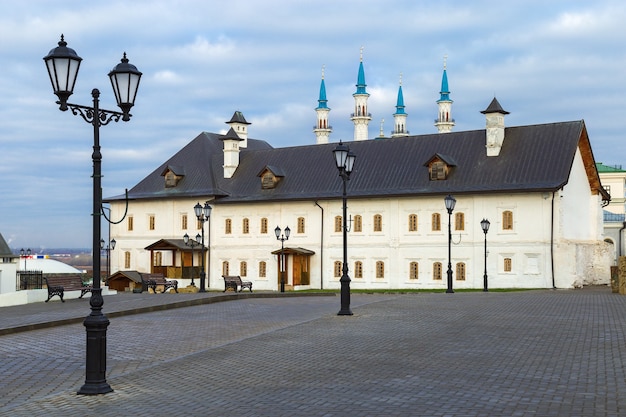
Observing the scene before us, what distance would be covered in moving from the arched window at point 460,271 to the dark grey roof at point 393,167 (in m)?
4.42

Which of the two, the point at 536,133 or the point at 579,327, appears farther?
the point at 536,133

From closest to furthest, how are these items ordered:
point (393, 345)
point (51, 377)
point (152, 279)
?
point (51, 377) → point (393, 345) → point (152, 279)

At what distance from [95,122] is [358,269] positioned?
4428cm

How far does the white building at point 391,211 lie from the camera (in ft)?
161

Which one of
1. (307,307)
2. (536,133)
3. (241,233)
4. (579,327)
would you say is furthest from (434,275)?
(579,327)

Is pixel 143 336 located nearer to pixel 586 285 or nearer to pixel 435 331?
pixel 435 331

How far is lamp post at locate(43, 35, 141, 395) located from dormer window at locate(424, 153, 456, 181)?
42121mm

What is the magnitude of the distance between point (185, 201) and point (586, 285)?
29.0 m

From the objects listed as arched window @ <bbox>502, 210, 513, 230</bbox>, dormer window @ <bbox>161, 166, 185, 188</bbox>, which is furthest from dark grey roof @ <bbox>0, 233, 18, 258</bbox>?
arched window @ <bbox>502, 210, 513, 230</bbox>

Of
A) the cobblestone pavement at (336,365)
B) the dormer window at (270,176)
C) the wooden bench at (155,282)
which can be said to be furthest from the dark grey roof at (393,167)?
the cobblestone pavement at (336,365)

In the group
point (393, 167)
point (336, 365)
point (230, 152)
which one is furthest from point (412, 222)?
point (336, 365)

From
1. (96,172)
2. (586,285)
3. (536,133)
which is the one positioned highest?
(536,133)

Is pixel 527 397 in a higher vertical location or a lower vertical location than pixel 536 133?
lower

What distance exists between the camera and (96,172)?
11875mm
